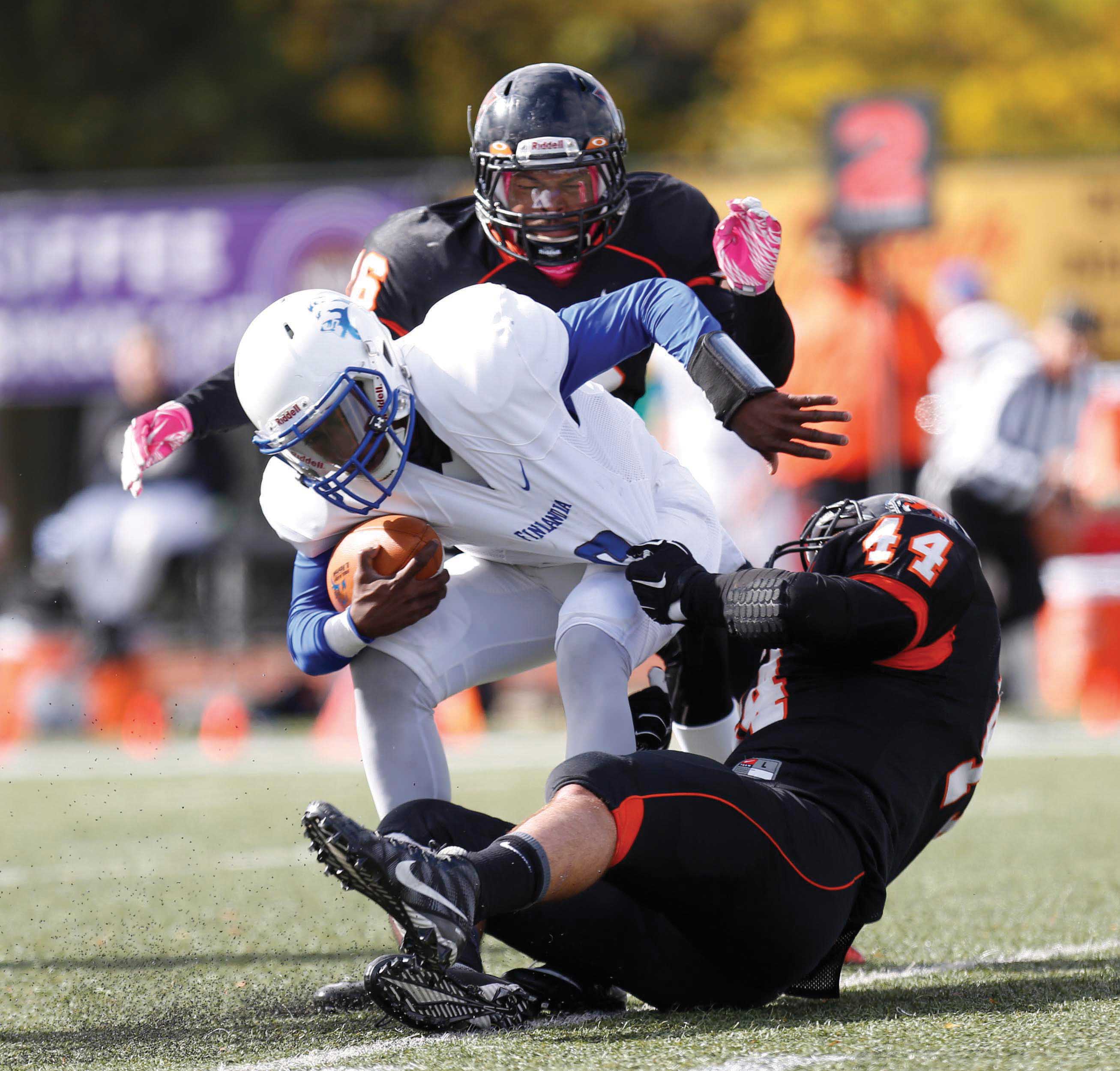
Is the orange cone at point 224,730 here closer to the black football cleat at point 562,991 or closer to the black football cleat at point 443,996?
the black football cleat at point 562,991

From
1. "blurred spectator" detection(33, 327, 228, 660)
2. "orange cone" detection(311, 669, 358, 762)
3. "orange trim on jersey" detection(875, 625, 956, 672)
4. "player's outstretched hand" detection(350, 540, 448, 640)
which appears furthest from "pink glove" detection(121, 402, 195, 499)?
"blurred spectator" detection(33, 327, 228, 660)

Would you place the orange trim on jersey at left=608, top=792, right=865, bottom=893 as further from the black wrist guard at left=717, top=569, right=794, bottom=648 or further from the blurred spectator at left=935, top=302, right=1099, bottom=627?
the blurred spectator at left=935, top=302, right=1099, bottom=627

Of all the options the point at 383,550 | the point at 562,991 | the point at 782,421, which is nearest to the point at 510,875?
the point at 562,991

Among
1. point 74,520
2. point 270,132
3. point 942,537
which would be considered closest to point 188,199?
point 74,520

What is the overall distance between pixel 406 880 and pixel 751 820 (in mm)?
590

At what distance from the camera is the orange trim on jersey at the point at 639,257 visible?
402 centimetres

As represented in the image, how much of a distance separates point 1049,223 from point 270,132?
9.38m

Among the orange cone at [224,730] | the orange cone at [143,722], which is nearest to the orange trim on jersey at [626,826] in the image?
the orange cone at [224,730]

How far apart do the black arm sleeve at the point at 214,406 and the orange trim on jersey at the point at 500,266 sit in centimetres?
61

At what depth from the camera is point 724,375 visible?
3.18 m

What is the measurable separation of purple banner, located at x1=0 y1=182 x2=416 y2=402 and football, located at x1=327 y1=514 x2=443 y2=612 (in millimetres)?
7638

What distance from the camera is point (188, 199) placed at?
11.2 meters

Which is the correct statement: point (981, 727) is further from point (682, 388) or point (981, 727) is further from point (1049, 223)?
point (1049, 223)

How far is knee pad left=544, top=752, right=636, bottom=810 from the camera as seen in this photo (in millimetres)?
2805
